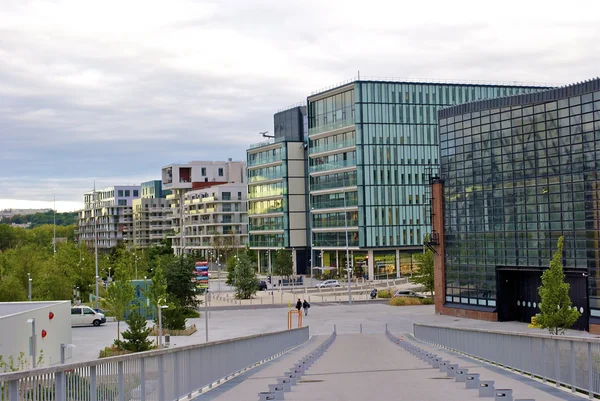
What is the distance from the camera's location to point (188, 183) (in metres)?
174

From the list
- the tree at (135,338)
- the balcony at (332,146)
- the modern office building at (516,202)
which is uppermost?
the balcony at (332,146)

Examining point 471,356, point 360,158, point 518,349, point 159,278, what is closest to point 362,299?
point 360,158

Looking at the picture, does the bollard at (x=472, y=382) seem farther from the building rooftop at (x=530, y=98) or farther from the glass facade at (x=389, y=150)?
the glass facade at (x=389, y=150)

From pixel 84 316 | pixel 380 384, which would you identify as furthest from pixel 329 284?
pixel 380 384

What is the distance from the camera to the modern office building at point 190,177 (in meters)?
174

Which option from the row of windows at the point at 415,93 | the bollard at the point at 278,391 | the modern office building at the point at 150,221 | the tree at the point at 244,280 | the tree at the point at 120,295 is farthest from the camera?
the modern office building at the point at 150,221

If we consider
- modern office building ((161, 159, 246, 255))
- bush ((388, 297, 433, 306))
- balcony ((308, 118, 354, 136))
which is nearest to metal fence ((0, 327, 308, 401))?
bush ((388, 297, 433, 306))

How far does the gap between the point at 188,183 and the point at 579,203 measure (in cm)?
13915

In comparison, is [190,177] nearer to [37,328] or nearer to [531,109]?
[531,109]

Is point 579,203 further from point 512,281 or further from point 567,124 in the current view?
point 512,281

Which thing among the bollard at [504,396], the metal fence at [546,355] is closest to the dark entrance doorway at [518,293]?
the metal fence at [546,355]

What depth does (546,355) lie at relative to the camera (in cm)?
1338

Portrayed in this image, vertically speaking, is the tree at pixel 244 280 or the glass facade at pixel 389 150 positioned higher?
the glass facade at pixel 389 150

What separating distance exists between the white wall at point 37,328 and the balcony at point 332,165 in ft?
207
